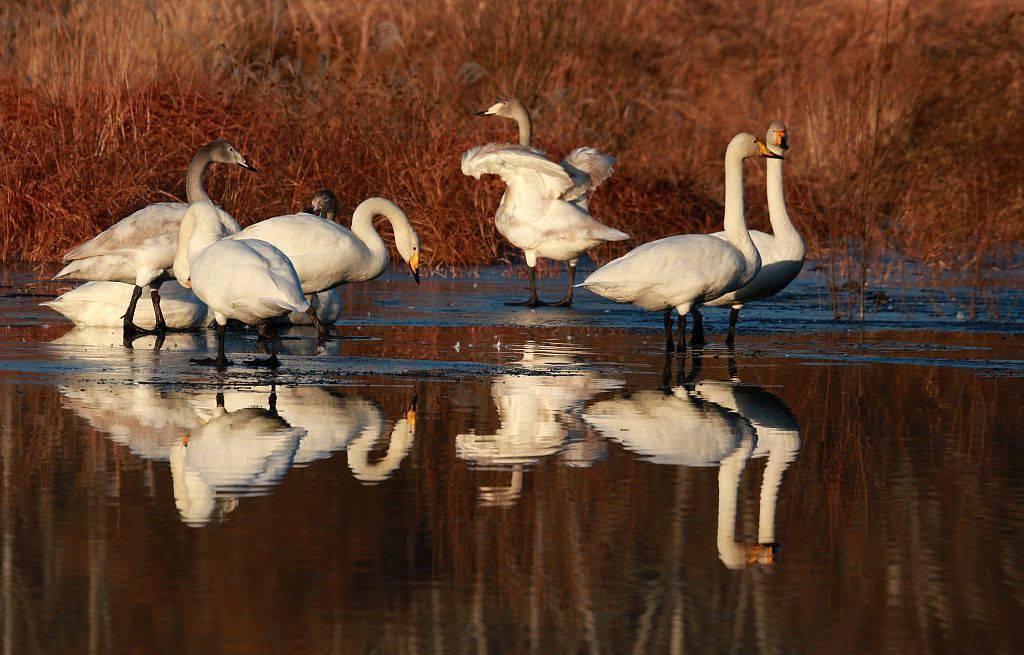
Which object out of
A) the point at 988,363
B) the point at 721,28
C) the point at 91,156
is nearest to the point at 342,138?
the point at 91,156

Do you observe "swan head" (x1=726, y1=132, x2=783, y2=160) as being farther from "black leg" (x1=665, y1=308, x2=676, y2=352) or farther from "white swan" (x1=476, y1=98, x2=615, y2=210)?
"white swan" (x1=476, y1=98, x2=615, y2=210)

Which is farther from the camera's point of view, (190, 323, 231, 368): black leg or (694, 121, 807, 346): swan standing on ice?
(694, 121, 807, 346): swan standing on ice

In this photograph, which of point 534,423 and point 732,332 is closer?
point 534,423

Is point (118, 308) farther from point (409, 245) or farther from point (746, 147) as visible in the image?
point (746, 147)

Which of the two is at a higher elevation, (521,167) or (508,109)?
(508,109)

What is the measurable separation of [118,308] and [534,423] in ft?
18.0

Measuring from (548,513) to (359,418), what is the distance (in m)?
2.11

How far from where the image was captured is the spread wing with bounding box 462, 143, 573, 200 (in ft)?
46.6

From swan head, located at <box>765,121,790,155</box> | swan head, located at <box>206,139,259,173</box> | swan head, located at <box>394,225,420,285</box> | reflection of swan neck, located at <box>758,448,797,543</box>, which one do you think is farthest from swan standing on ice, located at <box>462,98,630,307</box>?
reflection of swan neck, located at <box>758,448,797,543</box>

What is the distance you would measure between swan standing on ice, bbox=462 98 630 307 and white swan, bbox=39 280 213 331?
3260 mm

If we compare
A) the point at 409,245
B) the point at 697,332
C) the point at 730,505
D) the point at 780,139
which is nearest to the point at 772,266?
the point at 697,332

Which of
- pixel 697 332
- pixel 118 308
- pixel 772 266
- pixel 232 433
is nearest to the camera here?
pixel 232 433

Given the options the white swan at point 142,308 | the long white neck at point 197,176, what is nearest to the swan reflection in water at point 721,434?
the white swan at point 142,308

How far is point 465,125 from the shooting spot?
18422 millimetres
